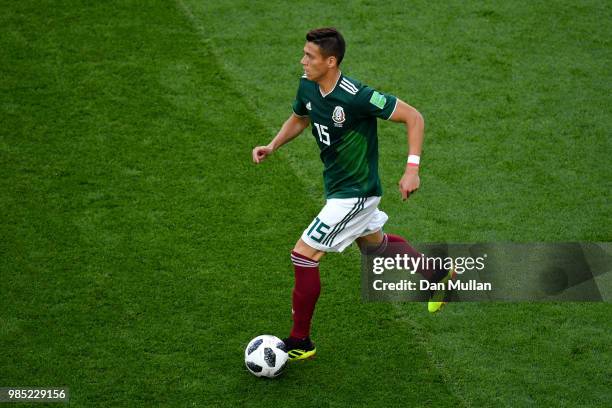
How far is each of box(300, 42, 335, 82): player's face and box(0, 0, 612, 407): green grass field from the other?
1879 millimetres

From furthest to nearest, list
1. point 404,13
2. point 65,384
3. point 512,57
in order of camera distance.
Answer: point 404,13 → point 512,57 → point 65,384

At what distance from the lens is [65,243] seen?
756cm

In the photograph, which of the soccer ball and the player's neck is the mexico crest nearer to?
the player's neck

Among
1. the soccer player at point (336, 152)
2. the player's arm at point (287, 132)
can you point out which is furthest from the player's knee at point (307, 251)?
the player's arm at point (287, 132)

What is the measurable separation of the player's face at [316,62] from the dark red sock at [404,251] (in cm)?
146

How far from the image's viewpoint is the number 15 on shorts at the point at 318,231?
6164mm

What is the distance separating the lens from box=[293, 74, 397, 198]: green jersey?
6.02 m

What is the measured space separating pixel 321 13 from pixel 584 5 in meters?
3.17

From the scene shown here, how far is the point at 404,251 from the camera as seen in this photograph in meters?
6.99

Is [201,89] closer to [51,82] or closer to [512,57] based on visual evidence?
[51,82]

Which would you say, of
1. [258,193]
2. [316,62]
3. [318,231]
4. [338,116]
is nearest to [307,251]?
[318,231]

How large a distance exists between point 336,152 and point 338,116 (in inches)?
10.4

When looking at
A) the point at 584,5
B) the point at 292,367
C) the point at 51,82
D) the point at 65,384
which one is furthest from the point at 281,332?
the point at 584,5

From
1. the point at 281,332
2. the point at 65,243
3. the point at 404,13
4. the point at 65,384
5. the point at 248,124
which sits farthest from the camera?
the point at 404,13
